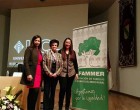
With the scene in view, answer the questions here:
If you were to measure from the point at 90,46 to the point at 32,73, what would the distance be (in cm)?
131

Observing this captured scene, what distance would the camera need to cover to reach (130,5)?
632 centimetres

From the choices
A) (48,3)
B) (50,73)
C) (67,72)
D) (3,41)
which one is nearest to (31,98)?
(50,73)

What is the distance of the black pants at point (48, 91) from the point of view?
3398 millimetres

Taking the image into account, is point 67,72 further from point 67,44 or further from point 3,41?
point 3,41

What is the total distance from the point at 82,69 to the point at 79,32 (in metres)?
0.67

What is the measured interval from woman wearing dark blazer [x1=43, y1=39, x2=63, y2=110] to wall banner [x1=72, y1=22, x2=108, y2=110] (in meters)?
0.66

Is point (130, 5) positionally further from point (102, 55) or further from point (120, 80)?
point (102, 55)

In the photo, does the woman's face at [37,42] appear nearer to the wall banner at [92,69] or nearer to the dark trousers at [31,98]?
the dark trousers at [31,98]

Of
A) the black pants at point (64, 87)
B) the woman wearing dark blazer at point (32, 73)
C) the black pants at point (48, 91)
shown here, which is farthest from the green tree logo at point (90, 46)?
the woman wearing dark blazer at point (32, 73)

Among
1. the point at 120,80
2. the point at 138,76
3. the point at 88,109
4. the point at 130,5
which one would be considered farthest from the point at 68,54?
the point at 120,80

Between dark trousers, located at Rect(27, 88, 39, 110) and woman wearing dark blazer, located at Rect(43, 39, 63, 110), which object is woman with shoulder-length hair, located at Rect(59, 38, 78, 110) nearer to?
woman wearing dark blazer, located at Rect(43, 39, 63, 110)

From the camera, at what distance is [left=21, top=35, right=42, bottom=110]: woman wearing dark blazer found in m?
3.03

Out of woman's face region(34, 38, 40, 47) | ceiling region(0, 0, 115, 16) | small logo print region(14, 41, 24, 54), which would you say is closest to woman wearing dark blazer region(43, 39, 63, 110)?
woman's face region(34, 38, 40, 47)

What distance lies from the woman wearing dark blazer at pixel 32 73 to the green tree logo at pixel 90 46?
1.10 metres
